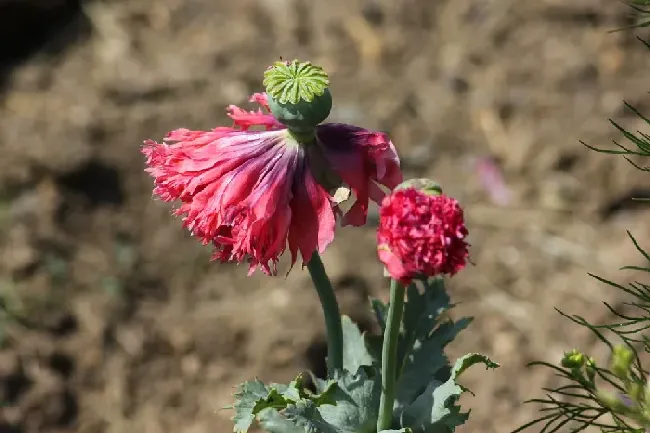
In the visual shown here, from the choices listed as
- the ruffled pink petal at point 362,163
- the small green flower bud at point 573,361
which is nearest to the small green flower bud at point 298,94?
the ruffled pink petal at point 362,163

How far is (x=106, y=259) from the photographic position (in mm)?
3109

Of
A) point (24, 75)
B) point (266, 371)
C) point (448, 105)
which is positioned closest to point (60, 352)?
point (266, 371)

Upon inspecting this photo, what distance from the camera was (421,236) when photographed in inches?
37.7

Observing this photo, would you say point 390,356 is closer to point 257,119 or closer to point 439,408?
point 439,408

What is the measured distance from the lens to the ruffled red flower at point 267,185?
1091 millimetres

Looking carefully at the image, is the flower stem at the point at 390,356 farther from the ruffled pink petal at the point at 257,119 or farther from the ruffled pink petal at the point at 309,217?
the ruffled pink petal at the point at 257,119

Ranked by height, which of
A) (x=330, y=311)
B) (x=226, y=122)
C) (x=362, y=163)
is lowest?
(x=330, y=311)

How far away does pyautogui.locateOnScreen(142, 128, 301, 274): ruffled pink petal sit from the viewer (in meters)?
1.09

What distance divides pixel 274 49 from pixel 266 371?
1.73 meters

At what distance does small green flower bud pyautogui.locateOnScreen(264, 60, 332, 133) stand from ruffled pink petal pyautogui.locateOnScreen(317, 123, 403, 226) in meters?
0.04

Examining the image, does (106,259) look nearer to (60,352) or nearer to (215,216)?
(60,352)

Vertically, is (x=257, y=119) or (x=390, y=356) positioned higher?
(x=257, y=119)

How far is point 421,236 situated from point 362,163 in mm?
198

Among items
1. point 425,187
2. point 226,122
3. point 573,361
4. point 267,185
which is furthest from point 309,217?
point 226,122
